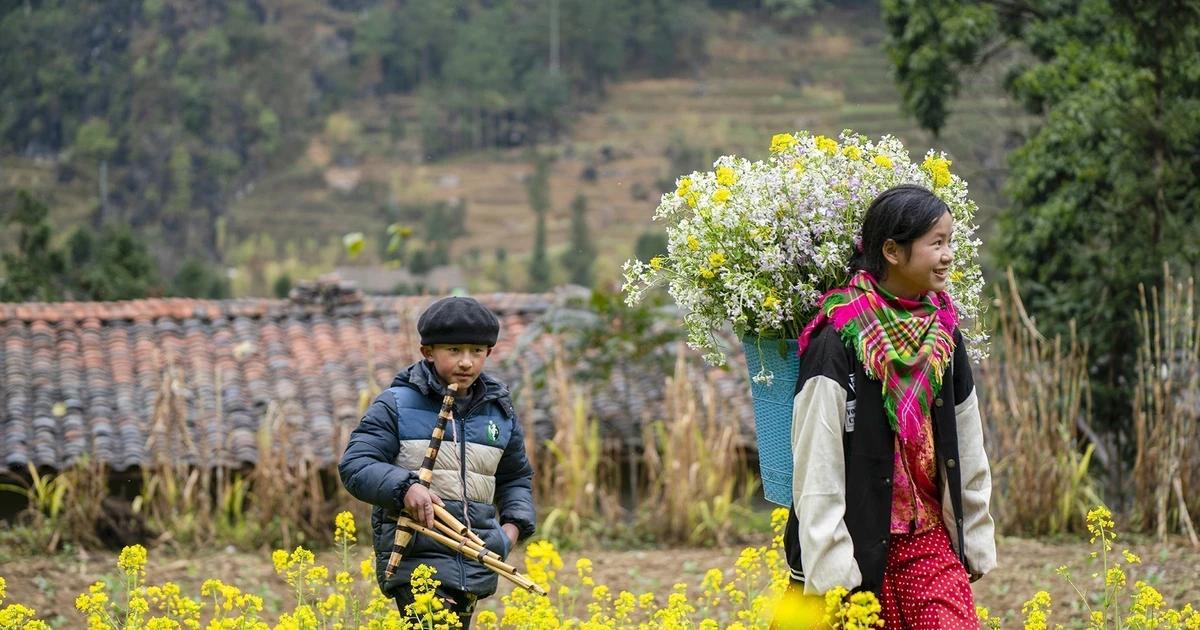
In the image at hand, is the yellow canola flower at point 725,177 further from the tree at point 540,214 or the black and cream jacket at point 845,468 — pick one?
the tree at point 540,214

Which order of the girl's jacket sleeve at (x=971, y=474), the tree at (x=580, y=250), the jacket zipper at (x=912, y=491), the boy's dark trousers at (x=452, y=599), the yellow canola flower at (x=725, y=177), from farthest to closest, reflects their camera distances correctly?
the tree at (x=580, y=250), the boy's dark trousers at (x=452, y=599), the yellow canola flower at (x=725, y=177), the girl's jacket sleeve at (x=971, y=474), the jacket zipper at (x=912, y=491)

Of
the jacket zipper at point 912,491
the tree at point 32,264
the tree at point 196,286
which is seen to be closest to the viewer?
the jacket zipper at point 912,491

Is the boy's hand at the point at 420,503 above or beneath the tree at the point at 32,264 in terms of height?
beneath

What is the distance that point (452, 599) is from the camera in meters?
3.45

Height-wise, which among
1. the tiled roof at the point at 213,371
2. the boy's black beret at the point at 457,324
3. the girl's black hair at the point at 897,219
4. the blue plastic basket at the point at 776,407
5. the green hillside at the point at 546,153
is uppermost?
the green hillside at the point at 546,153

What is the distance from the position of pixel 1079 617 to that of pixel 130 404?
8.87 metres

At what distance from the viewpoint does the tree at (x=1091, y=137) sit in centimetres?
838

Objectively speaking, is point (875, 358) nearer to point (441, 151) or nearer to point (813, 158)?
point (813, 158)

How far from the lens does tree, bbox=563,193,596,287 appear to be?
40.4 metres

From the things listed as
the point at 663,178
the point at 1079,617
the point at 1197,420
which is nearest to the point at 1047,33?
the point at 1197,420

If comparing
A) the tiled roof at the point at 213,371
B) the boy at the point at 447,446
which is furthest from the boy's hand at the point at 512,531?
the tiled roof at the point at 213,371

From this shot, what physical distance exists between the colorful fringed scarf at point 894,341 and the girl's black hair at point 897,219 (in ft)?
0.15

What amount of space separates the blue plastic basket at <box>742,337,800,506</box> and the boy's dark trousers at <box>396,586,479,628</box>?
76 cm

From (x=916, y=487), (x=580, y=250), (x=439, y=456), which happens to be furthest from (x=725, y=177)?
(x=580, y=250)
